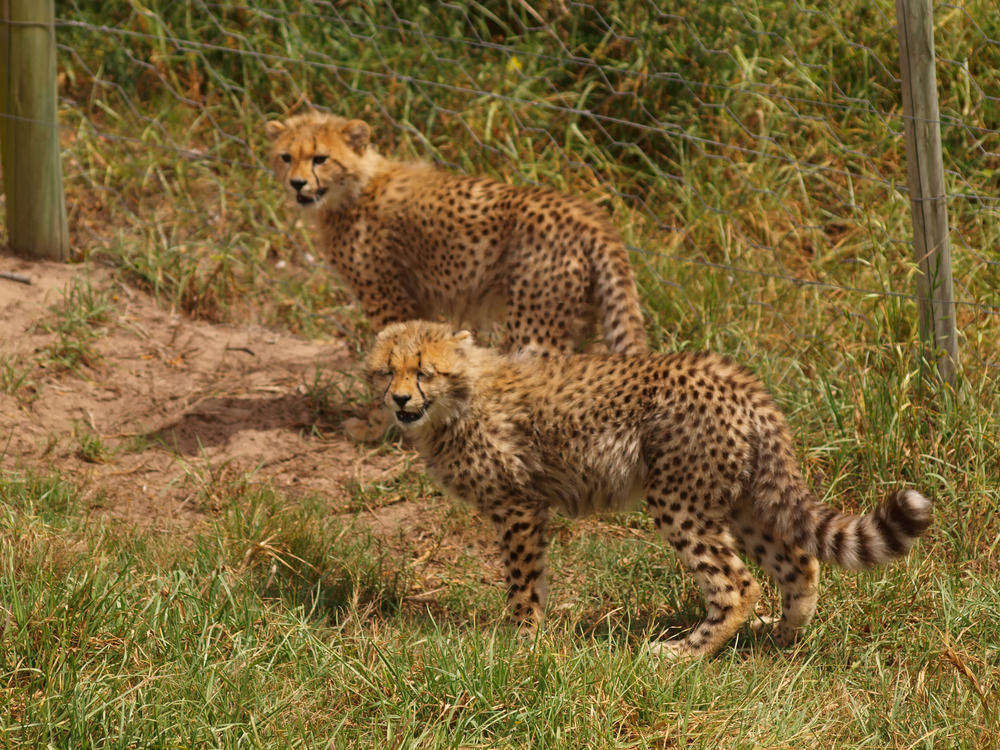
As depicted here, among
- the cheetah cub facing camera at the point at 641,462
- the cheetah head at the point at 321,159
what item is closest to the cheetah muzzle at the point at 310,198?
the cheetah head at the point at 321,159

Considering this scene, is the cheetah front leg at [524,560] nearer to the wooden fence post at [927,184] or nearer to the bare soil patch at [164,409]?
the bare soil patch at [164,409]

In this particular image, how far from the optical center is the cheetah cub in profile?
15.1 ft

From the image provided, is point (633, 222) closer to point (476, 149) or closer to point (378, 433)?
point (476, 149)

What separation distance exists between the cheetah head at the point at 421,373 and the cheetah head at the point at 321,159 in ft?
4.76

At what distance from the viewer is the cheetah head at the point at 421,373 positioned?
3752 mm

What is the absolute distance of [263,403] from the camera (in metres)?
5.18

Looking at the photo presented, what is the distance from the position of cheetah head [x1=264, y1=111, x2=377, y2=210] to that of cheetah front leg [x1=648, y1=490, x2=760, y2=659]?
2320mm

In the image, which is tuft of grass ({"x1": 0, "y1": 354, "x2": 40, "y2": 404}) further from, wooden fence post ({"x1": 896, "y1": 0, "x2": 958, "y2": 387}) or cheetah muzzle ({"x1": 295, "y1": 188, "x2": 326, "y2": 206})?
wooden fence post ({"x1": 896, "y1": 0, "x2": 958, "y2": 387})

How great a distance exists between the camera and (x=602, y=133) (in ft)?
20.0

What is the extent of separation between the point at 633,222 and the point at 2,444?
2837 mm

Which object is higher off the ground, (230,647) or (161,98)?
(161,98)

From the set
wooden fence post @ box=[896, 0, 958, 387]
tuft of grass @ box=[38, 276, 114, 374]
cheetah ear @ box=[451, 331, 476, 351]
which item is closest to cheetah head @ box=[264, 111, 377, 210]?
tuft of grass @ box=[38, 276, 114, 374]

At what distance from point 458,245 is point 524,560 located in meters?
1.66

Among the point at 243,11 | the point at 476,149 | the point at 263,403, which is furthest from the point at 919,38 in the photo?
the point at 243,11
